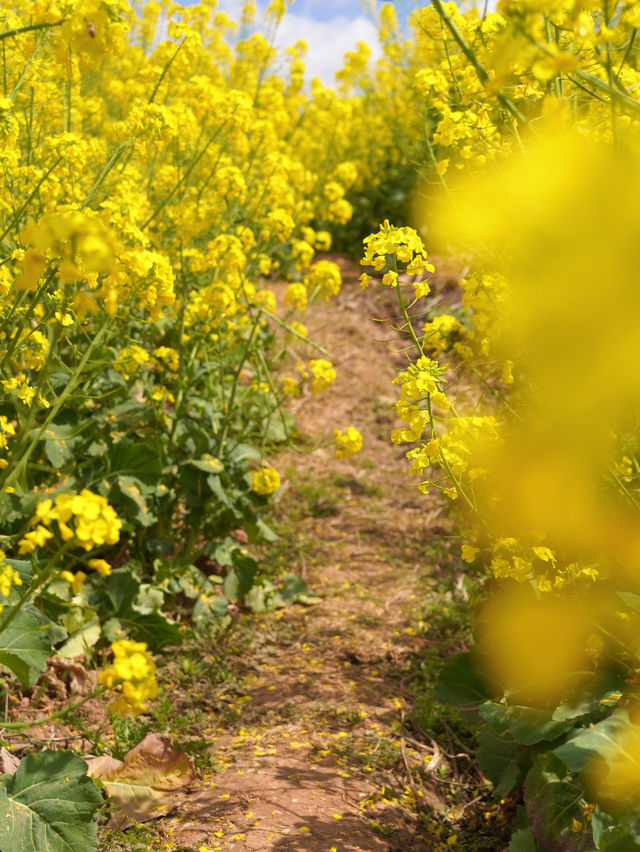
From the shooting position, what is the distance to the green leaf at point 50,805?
1.88 metres

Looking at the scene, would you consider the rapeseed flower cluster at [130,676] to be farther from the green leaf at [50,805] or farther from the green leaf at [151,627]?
the green leaf at [151,627]

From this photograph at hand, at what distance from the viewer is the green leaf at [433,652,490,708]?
265 centimetres

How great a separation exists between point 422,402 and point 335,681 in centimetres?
136

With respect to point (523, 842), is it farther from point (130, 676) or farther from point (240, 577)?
point (240, 577)

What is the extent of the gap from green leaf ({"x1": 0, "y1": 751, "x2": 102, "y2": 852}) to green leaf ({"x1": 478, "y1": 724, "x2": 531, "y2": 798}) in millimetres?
1081

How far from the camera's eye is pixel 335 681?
127 inches

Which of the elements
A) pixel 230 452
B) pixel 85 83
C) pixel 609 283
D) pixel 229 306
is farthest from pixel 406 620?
pixel 85 83

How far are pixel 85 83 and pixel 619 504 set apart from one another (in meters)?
4.46

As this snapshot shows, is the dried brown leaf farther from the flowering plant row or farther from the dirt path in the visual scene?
the flowering plant row

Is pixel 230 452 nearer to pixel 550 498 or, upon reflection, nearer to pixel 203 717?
pixel 203 717

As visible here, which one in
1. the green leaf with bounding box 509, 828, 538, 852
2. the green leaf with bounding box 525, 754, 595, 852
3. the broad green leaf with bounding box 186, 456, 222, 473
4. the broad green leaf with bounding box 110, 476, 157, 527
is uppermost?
the broad green leaf with bounding box 186, 456, 222, 473

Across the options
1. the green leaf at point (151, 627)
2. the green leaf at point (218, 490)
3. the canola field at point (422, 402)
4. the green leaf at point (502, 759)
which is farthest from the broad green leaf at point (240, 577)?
the green leaf at point (502, 759)

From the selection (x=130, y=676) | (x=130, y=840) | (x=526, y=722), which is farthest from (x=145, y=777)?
(x=130, y=676)

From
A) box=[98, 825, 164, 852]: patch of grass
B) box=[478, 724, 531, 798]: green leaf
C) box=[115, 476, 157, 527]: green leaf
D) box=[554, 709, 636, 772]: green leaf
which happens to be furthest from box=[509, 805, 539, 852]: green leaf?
box=[115, 476, 157, 527]: green leaf
